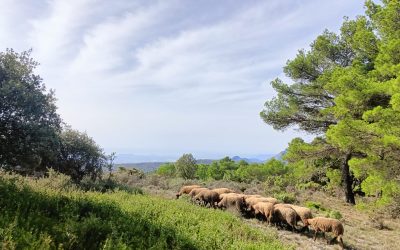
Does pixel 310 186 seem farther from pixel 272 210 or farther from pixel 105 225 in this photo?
pixel 105 225

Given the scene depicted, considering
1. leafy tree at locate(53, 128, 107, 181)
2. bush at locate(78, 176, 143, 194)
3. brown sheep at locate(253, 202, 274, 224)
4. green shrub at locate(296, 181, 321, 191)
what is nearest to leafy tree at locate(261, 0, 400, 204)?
green shrub at locate(296, 181, 321, 191)

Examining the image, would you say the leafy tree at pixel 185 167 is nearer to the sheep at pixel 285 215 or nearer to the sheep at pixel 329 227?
the sheep at pixel 285 215

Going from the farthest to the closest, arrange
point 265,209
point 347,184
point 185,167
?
1. point 185,167
2. point 347,184
3. point 265,209

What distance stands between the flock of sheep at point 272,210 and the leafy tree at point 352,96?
4622mm

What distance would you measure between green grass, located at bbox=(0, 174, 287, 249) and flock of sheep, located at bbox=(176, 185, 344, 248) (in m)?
1.90

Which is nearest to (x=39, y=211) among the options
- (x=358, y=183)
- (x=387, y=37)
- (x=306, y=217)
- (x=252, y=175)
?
(x=306, y=217)

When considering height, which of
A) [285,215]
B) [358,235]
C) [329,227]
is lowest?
[358,235]

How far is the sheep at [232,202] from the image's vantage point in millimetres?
14492

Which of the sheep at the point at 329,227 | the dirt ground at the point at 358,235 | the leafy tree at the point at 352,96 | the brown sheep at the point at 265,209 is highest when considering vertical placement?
the leafy tree at the point at 352,96

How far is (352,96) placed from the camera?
18.7 metres

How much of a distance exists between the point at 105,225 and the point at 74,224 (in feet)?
2.68

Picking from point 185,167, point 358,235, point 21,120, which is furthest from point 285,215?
point 185,167

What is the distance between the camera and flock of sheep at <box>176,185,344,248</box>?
12258 mm

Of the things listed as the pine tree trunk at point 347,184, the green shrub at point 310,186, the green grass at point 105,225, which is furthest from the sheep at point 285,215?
the green shrub at point 310,186
